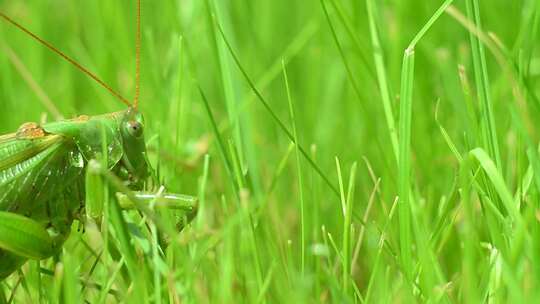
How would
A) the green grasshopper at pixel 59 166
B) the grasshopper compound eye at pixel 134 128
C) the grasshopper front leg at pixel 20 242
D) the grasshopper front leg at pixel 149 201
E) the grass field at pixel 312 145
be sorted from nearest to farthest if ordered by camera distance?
the grass field at pixel 312 145 < the grasshopper front leg at pixel 149 201 < the grasshopper front leg at pixel 20 242 < the green grasshopper at pixel 59 166 < the grasshopper compound eye at pixel 134 128

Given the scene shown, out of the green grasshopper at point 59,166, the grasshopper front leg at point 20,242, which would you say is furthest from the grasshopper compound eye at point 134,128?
the grasshopper front leg at point 20,242

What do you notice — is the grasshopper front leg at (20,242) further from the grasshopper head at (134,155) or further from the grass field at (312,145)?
the grasshopper head at (134,155)

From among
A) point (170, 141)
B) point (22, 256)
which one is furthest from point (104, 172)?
point (170, 141)

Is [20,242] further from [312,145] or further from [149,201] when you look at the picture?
[312,145]

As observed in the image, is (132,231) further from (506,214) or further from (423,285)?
(506,214)

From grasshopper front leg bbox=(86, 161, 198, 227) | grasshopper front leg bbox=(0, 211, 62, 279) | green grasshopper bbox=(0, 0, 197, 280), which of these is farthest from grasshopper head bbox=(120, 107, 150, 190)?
grasshopper front leg bbox=(0, 211, 62, 279)

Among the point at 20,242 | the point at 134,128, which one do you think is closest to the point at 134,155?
the point at 134,128
